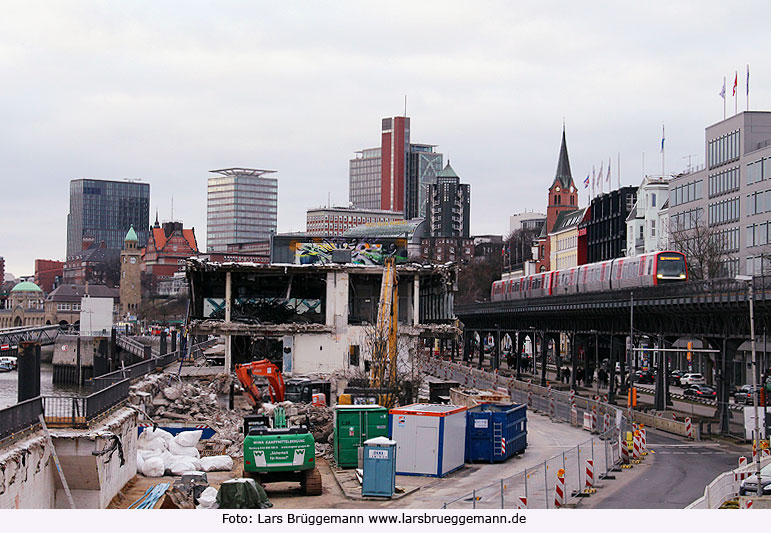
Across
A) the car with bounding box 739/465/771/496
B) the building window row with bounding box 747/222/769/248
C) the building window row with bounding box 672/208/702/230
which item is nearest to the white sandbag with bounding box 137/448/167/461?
the car with bounding box 739/465/771/496

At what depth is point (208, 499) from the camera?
29156 mm

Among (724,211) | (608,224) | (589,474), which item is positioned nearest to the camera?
(589,474)

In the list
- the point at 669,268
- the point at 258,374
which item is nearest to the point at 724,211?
the point at 669,268

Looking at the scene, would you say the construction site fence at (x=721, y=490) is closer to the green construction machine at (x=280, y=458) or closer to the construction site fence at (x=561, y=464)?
the construction site fence at (x=561, y=464)

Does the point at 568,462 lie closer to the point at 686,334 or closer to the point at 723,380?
the point at 723,380

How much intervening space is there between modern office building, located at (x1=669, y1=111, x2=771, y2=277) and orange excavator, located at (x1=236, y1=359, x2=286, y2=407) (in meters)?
46.8

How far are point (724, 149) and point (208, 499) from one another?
77.7m

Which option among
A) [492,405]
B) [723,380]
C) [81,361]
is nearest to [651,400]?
[723,380]

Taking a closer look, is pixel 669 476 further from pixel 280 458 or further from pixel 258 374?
pixel 258 374

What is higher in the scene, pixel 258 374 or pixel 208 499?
pixel 258 374

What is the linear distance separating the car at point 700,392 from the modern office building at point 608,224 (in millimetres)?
51012

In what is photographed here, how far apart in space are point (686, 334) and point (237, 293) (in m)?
31.7

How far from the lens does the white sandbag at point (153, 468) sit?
115 feet

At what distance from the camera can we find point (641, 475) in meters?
38.8
